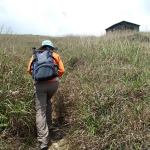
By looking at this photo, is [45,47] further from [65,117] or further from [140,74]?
[140,74]

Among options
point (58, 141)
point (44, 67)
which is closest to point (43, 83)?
point (44, 67)

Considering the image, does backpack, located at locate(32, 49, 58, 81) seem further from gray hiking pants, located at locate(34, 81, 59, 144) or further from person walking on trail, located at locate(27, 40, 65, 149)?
gray hiking pants, located at locate(34, 81, 59, 144)

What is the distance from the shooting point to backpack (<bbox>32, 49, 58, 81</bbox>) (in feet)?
10.4

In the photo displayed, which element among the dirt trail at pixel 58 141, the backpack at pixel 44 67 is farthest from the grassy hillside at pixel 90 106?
the backpack at pixel 44 67

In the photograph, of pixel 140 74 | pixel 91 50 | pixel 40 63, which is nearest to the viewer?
pixel 40 63

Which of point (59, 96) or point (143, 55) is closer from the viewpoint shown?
point (59, 96)

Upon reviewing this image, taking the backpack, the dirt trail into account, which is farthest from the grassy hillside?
the backpack

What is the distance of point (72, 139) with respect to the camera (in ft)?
10.0

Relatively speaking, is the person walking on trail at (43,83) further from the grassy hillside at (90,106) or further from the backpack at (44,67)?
the grassy hillside at (90,106)

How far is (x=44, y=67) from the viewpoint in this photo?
3170mm

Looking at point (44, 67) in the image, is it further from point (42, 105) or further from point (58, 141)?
point (58, 141)

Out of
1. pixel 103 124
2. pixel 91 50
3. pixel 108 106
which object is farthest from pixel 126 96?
pixel 91 50

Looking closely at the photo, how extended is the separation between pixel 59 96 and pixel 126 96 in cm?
155

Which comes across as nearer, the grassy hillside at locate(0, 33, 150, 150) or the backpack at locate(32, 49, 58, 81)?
the grassy hillside at locate(0, 33, 150, 150)
